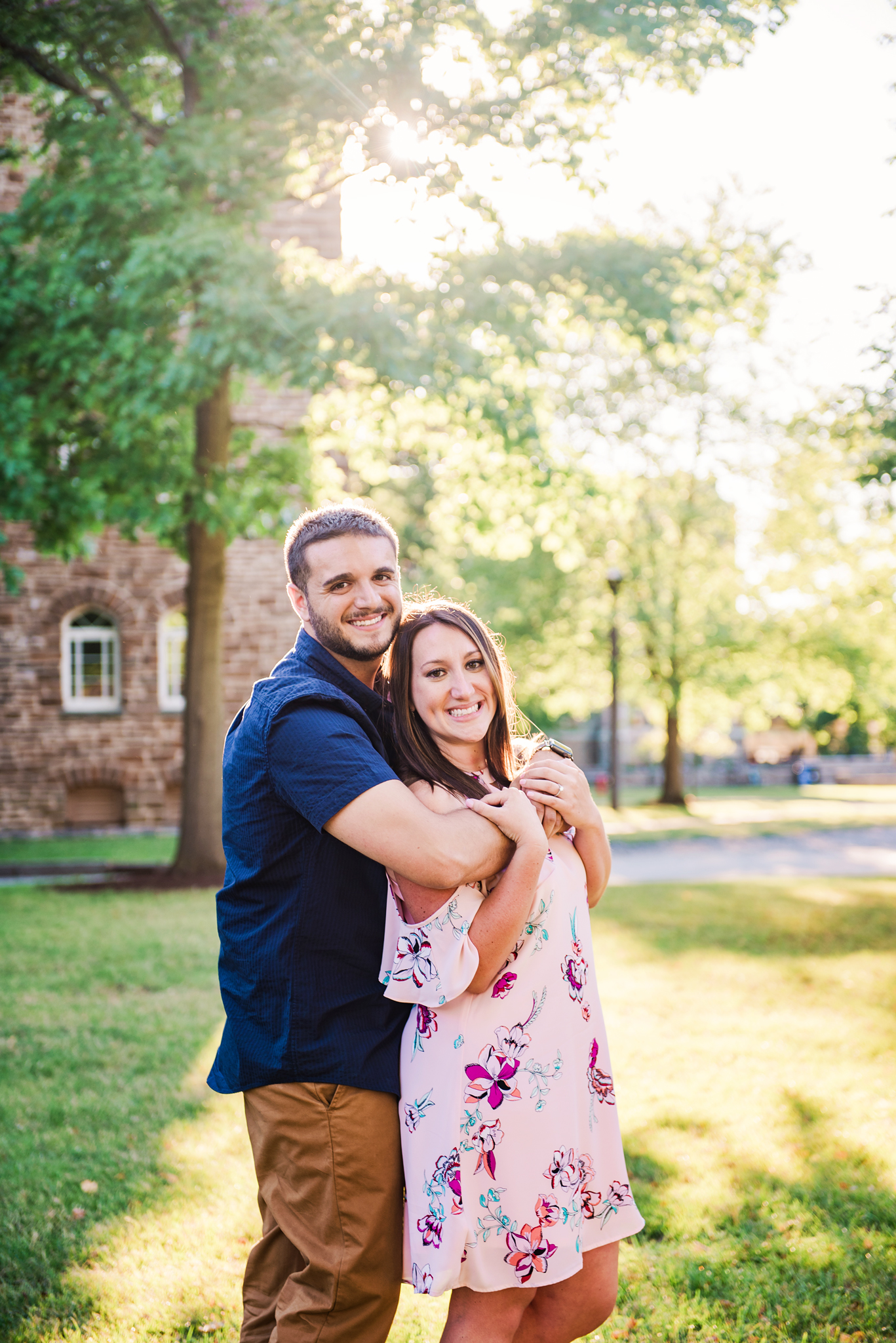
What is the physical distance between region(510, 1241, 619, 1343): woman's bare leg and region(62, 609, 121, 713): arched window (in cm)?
1866

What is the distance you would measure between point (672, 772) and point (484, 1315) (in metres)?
25.6

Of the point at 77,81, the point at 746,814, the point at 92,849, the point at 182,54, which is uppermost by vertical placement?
the point at 182,54

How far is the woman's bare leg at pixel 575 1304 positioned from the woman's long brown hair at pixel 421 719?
1184 millimetres

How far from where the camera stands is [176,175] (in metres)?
10.0

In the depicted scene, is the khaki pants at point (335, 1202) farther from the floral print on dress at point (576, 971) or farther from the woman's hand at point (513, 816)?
the woman's hand at point (513, 816)

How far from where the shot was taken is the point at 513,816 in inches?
91.4

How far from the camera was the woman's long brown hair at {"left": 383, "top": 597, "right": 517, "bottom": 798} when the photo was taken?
2496 mm

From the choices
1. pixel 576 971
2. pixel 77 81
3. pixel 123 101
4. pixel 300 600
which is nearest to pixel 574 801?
pixel 576 971

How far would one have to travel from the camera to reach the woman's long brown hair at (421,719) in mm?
2496

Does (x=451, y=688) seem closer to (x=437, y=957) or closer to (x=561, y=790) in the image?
(x=561, y=790)

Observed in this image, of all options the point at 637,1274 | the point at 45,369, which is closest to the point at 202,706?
the point at 45,369

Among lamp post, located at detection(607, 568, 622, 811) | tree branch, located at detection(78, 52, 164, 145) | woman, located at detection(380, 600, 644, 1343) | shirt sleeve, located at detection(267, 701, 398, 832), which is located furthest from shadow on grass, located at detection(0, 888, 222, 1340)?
lamp post, located at detection(607, 568, 622, 811)

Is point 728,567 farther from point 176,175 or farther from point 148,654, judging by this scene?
point 176,175

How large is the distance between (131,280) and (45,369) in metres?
2.30
